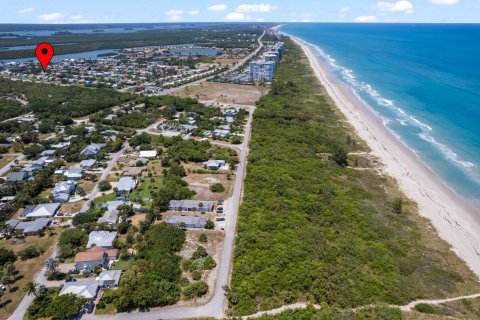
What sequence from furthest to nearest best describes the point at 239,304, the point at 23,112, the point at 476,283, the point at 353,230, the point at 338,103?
1. the point at 338,103
2. the point at 23,112
3. the point at 353,230
4. the point at 476,283
5. the point at 239,304

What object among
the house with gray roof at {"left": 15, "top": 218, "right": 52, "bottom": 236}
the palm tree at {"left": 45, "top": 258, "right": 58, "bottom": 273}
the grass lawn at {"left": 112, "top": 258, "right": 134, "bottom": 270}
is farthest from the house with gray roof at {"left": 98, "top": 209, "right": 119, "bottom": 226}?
the palm tree at {"left": 45, "top": 258, "right": 58, "bottom": 273}

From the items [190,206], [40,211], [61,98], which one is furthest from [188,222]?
[61,98]

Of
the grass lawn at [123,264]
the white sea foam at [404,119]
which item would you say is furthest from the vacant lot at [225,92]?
the grass lawn at [123,264]

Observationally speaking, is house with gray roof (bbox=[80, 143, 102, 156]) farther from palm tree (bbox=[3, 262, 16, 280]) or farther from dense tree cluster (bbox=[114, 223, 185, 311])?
palm tree (bbox=[3, 262, 16, 280])

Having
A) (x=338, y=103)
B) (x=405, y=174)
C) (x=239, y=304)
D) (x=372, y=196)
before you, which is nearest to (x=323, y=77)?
(x=338, y=103)

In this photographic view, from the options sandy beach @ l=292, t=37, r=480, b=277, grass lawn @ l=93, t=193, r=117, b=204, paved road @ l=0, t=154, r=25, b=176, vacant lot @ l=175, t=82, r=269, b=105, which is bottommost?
sandy beach @ l=292, t=37, r=480, b=277

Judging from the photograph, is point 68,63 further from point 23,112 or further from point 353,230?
point 353,230

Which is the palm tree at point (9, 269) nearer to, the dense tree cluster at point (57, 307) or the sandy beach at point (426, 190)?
the dense tree cluster at point (57, 307)
